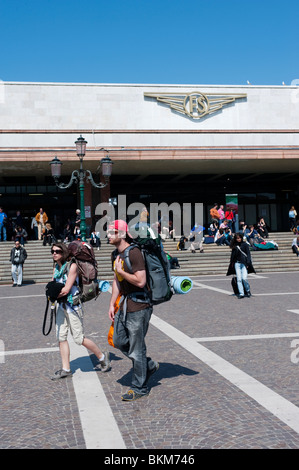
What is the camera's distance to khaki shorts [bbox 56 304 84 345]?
560cm

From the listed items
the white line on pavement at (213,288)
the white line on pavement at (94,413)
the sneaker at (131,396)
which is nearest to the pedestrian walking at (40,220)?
the white line on pavement at (213,288)

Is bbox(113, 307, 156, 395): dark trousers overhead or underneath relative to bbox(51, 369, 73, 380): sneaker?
overhead

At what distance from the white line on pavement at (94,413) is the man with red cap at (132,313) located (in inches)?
12.7

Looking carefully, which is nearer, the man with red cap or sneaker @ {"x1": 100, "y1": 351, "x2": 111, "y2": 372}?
the man with red cap

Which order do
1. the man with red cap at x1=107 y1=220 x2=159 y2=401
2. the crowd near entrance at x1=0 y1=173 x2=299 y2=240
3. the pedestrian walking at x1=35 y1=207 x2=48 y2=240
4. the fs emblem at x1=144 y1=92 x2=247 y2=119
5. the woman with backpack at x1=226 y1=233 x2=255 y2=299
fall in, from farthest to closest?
the crowd near entrance at x1=0 y1=173 x2=299 y2=240, the fs emblem at x1=144 y1=92 x2=247 y2=119, the pedestrian walking at x1=35 y1=207 x2=48 y2=240, the woman with backpack at x1=226 y1=233 x2=255 y2=299, the man with red cap at x1=107 y1=220 x2=159 y2=401

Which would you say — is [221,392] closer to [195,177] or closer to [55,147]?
[55,147]

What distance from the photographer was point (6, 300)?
1335 centimetres

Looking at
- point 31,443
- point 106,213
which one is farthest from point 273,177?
point 31,443

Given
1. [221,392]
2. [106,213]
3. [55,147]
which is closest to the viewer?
[221,392]

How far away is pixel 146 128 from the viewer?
26.7 m

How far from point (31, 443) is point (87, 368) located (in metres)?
2.25

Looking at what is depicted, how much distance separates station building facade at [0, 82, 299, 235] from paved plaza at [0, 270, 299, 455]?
17.1m

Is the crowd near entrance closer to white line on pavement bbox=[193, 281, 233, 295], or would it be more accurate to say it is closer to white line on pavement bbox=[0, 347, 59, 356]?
white line on pavement bbox=[193, 281, 233, 295]

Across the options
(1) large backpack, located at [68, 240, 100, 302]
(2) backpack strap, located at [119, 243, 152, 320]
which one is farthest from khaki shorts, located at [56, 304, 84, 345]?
(2) backpack strap, located at [119, 243, 152, 320]
